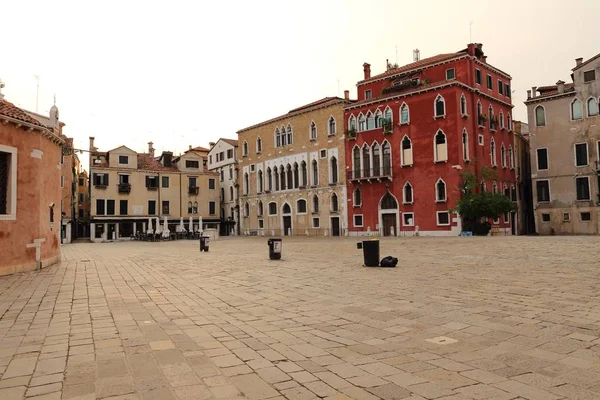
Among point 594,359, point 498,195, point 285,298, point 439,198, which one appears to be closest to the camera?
point 594,359

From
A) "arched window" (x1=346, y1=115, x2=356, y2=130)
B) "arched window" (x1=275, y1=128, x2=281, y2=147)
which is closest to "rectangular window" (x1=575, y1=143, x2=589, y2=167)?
"arched window" (x1=346, y1=115, x2=356, y2=130)

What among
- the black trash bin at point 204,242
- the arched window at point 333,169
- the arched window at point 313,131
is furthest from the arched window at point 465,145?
the black trash bin at point 204,242

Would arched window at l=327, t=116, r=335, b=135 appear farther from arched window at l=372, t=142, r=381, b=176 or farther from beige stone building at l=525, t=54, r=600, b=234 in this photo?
beige stone building at l=525, t=54, r=600, b=234

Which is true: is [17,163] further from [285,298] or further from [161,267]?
[285,298]

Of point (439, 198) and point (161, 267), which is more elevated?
point (439, 198)

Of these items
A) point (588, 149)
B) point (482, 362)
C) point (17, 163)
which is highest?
point (588, 149)

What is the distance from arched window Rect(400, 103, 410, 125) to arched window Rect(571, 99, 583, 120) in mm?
13487

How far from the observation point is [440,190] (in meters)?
36.3

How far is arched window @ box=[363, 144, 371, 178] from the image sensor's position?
1623 inches

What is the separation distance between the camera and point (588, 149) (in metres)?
36.4

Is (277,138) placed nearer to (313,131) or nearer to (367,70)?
(313,131)

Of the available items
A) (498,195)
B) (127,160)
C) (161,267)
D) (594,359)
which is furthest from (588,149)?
(127,160)

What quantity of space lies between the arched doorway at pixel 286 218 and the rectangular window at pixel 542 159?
973 inches

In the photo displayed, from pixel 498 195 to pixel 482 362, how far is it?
31754 mm
